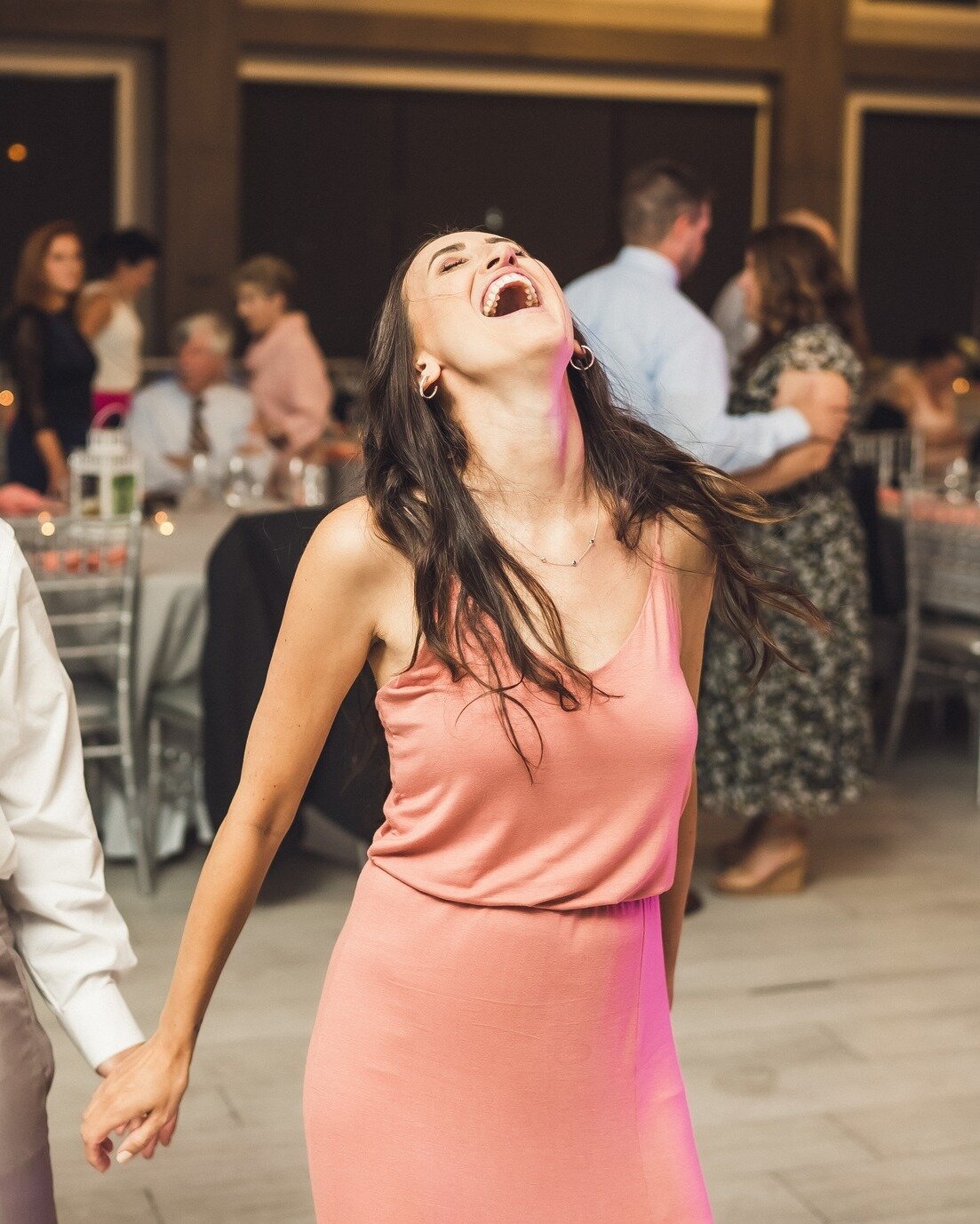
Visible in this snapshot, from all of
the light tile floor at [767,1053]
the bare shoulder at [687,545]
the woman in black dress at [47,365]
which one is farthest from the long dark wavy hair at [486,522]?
the woman in black dress at [47,365]

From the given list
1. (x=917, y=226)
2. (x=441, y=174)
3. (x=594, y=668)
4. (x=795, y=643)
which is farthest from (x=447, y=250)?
(x=917, y=226)

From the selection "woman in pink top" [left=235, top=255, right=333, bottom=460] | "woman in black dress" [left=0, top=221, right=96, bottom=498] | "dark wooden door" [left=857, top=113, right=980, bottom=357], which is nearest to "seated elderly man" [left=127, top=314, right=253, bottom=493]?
"woman in black dress" [left=0, top=221, right=96, bottom=498]

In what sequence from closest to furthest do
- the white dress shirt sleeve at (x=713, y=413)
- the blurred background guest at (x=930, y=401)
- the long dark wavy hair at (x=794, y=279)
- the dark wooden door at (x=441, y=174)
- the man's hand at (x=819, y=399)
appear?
the white dress shirt sleeve at (x=713, y=413), the man's hand at (x=819, y=399), the long dark wavy hair at (x=794, y=279), the blurred background guest at (x=930, y=401), the dark wooden door at (x=441, y=174)

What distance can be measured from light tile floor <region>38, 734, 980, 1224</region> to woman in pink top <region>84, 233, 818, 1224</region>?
1.34 meters

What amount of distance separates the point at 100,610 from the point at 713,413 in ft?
5.23

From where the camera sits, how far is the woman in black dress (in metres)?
5.91

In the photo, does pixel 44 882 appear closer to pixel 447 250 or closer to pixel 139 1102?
pixel 139 1102

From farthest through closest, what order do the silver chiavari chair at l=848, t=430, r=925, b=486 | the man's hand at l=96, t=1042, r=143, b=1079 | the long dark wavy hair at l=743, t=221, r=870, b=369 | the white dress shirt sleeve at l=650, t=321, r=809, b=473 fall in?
the silver chiavari chair at l=848, t=430, r=925, b=486
the long dark wavy hair at l=743, t=221, r=870, b=369
the white dress shirt sleeve at l=650, t=321, r=809, b=473
the man's hand at l=96, t=1042, r=143, b=1079

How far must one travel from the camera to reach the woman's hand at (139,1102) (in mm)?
1350

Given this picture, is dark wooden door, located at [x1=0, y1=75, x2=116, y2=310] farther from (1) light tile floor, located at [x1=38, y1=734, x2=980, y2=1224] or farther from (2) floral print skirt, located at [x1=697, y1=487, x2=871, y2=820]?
(2) floral print skirt, located at [x1=697, y1=487, x2=871, y2=820]

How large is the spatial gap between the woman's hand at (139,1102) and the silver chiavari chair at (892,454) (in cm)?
562

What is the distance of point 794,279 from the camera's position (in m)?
3.95

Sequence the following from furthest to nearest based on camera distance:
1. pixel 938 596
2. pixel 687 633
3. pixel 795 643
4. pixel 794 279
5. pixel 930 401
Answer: pixel 930 401 < pixel 938 596 < pixel 795 643 < pixel 794 279 < pixel 687 633

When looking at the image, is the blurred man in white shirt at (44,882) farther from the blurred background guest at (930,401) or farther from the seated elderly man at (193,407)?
→ the blurred background guest at (930,401)
